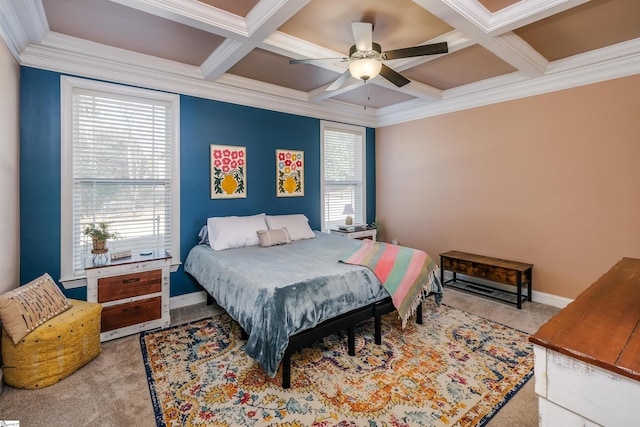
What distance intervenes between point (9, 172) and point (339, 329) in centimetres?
300

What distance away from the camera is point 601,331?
0.97 metres

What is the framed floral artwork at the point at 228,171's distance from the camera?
397cm

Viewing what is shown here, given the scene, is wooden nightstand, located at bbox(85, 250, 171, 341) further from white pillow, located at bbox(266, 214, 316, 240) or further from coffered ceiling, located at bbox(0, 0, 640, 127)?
coffered ceiling, located at bbox(0, 0, 640, 127)

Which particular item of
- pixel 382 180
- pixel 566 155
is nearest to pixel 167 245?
pixel 382 180

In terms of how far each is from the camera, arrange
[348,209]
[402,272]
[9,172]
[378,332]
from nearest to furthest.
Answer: [9,172] → [378,332] → [402,272] → [348,209]

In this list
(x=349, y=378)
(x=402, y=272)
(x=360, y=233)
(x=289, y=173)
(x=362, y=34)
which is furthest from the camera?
(x=360, y=233)

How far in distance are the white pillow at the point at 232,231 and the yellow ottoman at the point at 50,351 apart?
4.59 feet

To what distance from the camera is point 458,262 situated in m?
4.21

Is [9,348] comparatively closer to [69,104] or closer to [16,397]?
[16,397]

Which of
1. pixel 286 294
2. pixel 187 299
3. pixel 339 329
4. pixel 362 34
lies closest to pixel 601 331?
pixel 286 294

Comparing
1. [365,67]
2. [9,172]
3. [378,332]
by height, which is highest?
[365,67]

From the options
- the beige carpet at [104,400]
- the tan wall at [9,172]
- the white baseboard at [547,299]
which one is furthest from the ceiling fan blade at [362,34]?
the white baseboard at [547,299]

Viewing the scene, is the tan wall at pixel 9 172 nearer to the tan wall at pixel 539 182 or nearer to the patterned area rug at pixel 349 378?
the patterned area rug at pixel 349 378

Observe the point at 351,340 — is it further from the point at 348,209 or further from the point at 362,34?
the point at 348,209
